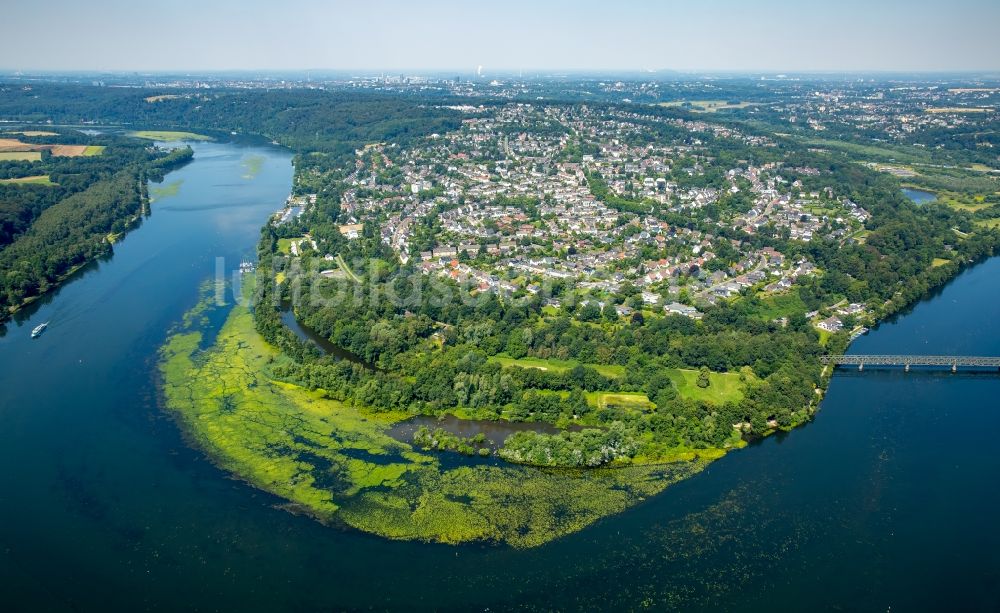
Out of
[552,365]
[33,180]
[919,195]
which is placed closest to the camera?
[552,365]

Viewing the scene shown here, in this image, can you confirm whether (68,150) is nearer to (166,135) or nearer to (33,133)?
(33,133)

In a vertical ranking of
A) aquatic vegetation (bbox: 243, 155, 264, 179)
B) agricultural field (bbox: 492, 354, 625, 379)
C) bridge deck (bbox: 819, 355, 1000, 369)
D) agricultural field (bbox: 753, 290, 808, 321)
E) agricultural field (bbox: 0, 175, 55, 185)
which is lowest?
agricultural field (bbox: 492, 354, 625, 379)

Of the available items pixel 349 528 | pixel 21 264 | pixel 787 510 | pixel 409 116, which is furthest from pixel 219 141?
pixel 787 510

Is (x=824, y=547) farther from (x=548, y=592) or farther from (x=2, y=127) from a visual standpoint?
(x=2, y=127)

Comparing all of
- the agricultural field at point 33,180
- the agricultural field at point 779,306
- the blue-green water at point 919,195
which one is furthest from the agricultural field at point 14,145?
the blue-green water at point 919,195

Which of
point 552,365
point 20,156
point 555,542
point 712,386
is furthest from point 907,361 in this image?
point 20,156

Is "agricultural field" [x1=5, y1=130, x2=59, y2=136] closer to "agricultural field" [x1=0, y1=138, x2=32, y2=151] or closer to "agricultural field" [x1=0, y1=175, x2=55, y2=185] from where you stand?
"agricultural field" [x1=0, y1=138, x2=32, y2=151]

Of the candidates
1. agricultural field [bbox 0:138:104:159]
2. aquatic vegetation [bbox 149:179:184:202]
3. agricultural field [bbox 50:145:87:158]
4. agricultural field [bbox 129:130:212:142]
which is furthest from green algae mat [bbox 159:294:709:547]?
agricultural field [bbox 129:130:212:142]
